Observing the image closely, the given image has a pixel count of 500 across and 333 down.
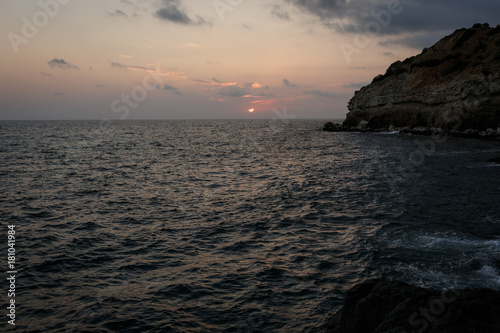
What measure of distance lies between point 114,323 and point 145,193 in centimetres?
1979

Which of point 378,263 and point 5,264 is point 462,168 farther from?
point 5,264

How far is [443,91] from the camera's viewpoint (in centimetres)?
7919

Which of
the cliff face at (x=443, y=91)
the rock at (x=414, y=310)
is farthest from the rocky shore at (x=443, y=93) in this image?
the rock at (x=414, y=310)

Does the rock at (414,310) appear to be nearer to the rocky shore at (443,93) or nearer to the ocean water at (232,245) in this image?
the ocean water at (232,245)

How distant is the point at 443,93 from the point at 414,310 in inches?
3380

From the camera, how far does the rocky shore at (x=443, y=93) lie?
6894cm

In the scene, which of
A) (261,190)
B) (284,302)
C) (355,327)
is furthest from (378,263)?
(261,190)

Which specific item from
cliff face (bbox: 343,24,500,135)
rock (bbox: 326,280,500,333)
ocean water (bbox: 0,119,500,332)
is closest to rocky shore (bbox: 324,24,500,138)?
cliff face (bbox: 343,24,500,135)

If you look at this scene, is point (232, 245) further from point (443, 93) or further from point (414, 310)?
point (443, 93)

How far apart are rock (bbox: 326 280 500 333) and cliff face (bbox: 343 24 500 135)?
7295 centimetres

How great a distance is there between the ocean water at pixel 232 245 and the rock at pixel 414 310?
2.28 metres

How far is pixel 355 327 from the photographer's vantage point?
335 inches

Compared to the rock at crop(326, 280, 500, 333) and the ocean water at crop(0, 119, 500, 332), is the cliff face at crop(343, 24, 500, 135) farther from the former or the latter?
the rock at crop(326, 280, 500, 333)

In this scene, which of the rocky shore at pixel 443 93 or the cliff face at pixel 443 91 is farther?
the cliff face at pixel 443 91
